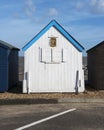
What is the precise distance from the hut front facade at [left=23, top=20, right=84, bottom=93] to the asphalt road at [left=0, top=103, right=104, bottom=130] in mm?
3360

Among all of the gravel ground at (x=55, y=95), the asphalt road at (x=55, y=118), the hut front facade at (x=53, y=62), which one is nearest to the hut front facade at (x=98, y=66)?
the gravel ground at (x=55, y=95)

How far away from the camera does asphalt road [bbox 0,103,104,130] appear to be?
32.7ft

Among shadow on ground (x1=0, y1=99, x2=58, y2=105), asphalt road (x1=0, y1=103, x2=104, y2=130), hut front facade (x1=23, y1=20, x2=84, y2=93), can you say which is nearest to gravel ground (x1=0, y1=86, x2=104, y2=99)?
hut front facade (x1=23, y1=20, x2=84, y2=93)

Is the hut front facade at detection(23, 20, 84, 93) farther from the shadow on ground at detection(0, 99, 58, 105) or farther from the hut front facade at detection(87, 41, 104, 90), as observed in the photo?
the shadow on ground at detection(0, 99, 58, 105)

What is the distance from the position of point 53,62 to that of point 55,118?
22.2ft

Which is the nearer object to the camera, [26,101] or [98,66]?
[26,101]

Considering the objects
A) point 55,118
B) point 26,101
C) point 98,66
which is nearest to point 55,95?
point 26,101

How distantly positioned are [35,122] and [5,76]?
772 cm

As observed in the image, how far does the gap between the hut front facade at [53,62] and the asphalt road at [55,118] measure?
3360mm

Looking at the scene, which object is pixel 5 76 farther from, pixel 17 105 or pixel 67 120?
pixel 67 120

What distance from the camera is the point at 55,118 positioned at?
1120cm

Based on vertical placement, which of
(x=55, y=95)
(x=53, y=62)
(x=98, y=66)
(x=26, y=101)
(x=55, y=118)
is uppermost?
(x=53, y=62)

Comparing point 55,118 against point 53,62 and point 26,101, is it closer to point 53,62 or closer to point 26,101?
point 26,101

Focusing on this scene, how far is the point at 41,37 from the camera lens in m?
17.8
